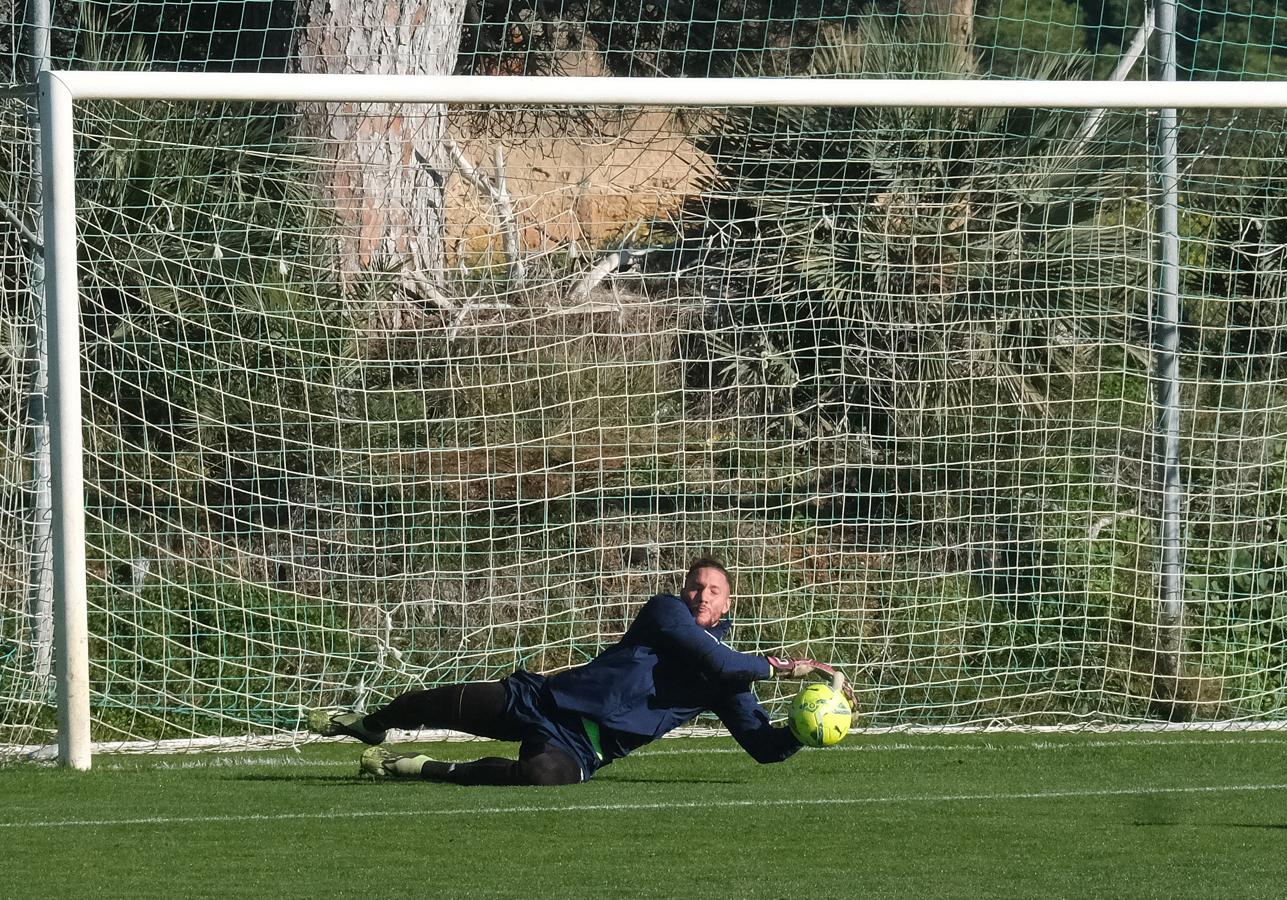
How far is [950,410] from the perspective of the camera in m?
8.73

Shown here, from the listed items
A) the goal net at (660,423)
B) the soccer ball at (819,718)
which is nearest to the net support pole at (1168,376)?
the goal net at (660,423)

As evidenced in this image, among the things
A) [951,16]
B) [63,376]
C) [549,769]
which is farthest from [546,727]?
[951,16]

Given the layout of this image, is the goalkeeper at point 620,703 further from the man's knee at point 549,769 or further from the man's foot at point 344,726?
the man's foot at point 344,726

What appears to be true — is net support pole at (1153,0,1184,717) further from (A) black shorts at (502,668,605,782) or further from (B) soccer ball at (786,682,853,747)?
(A) black shorts at (502,668,605,782)

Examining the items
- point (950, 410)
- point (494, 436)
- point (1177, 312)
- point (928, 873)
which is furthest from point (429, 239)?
point (928, 873)

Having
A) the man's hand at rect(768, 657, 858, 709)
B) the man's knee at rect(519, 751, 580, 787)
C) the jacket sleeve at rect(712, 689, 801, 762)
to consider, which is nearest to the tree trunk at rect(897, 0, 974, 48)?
the man's hand at rect(768, 657, 858, 709)

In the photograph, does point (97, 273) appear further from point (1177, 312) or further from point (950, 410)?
point (1177, 312)

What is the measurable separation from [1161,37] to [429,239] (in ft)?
12.3

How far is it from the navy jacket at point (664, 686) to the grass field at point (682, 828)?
214 mm

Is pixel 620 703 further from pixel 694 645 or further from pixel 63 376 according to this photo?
pixel 63 376

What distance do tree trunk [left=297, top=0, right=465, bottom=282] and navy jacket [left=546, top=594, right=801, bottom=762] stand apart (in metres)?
2.59

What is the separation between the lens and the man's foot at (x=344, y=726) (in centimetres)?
672

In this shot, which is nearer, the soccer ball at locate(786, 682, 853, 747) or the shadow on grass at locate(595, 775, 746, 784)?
the soccer ball at locate(786, 682, 853, 747)

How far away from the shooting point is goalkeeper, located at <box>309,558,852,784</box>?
6.21 meters
